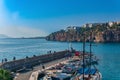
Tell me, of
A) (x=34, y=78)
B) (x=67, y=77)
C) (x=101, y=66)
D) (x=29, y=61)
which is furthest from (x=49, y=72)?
(x=101, y=66)

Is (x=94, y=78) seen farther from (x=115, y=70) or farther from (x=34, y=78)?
(x=115, y=70)

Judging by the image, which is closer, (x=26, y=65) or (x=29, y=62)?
(x=26, y=65)

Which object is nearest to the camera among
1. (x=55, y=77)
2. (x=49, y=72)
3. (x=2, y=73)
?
(x=2, y=73)

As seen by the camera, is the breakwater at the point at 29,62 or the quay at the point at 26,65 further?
the breakwater at the point at 29,62

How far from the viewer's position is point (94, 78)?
147ft

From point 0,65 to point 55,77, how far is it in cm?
906

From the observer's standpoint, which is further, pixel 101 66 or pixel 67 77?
pixel 101 66

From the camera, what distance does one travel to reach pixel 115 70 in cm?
6234

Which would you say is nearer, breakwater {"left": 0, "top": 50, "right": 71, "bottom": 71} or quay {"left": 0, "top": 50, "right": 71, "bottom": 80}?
quay {"left": 0, "top": 50, "right": 71, "bottom": 80}

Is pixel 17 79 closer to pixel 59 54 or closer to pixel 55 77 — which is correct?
pixel 55 77

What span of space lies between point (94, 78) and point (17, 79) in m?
9.48

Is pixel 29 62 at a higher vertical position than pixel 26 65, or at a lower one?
higher

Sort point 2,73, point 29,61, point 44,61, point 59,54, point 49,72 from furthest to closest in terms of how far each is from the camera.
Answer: point 59,54
point 44,61
point 29,61
point 49,72
point 2,73

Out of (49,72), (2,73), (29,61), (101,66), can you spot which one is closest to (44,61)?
(29,61)
